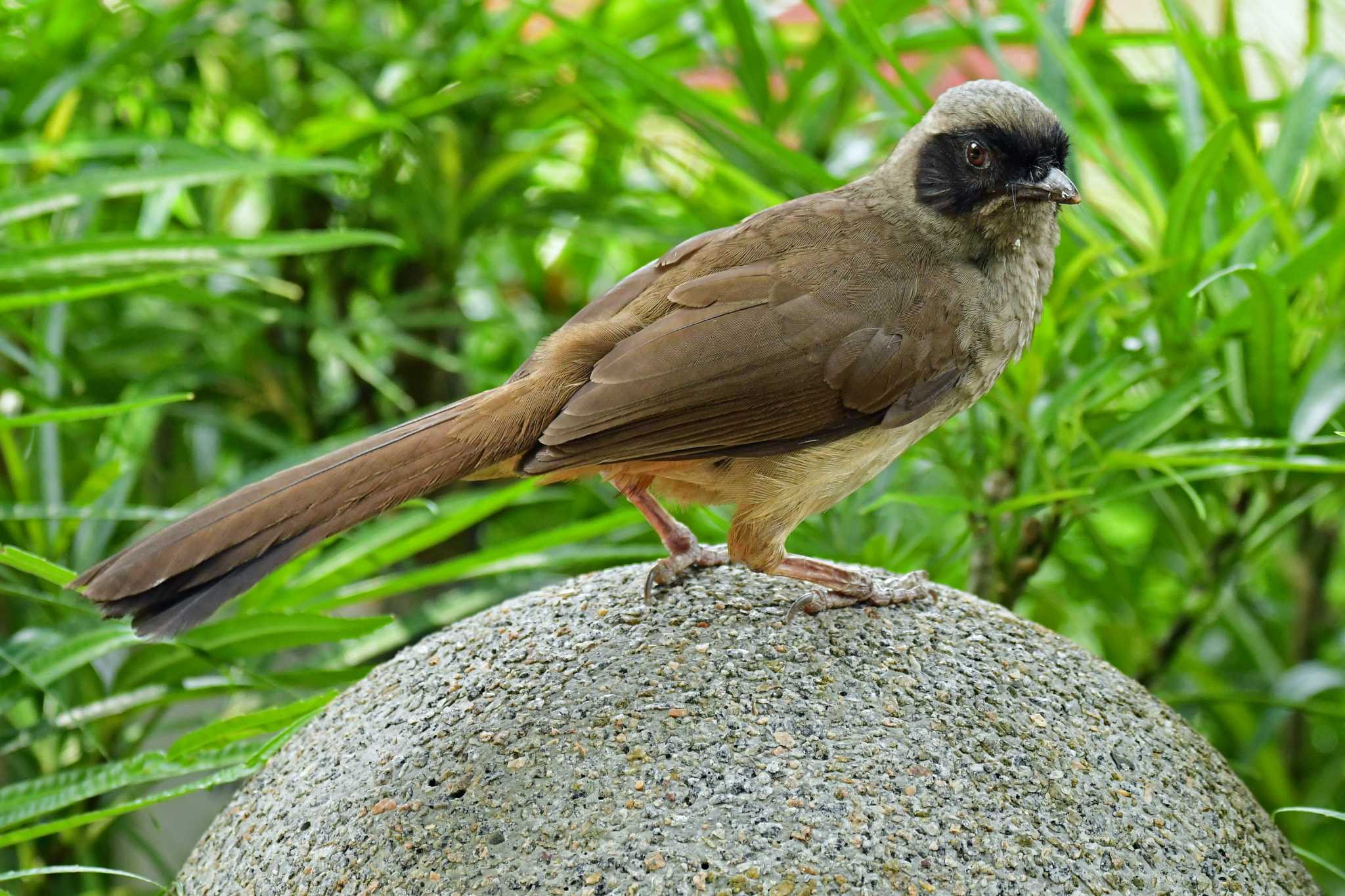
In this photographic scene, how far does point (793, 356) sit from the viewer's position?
2133mm

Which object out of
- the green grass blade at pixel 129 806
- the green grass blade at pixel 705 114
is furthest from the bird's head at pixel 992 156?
the green grass blade at pixel 129 806

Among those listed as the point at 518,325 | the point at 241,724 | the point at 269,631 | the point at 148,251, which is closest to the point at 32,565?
the point at 241,724

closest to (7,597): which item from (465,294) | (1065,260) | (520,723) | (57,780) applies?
(57,780)

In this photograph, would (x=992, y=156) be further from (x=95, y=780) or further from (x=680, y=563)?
(x=95, y=780)

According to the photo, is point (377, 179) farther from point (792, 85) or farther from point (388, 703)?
point (388, 703)

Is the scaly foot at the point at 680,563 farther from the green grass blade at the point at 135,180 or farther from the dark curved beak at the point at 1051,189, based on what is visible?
the green grass blade at the point at 135,180

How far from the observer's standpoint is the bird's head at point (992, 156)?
2.20 meters

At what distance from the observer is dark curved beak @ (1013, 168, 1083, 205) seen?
2156 mm

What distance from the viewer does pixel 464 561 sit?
2.66 metres

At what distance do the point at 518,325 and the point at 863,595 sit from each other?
1.81 meters

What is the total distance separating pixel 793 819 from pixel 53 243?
192 centimetres

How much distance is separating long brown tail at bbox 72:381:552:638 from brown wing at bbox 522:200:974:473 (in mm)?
96

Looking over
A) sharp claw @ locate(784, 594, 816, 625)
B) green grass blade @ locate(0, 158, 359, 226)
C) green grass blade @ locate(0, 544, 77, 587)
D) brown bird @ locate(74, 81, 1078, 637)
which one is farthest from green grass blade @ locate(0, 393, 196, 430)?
sharp claw @ locate(784, 594, 816, 625)

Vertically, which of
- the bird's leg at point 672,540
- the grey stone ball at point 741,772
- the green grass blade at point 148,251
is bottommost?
the grey stone ball at point 741,772
